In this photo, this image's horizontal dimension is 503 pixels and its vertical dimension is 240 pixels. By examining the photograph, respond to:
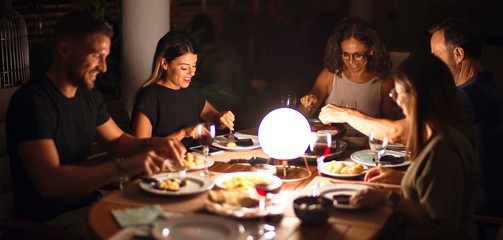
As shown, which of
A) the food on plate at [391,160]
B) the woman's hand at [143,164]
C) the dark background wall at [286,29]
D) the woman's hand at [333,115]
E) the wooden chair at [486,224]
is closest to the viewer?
the woman's hand at [143,164]

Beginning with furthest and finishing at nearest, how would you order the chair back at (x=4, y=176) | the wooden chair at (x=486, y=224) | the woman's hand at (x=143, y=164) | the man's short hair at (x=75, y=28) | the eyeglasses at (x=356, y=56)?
the eyeglasses at (x=356, y=56), the chair back at (x=4, y=176), the wooden chair at (x=486, y=224), the man's short hair at (x=75, y=28), the woman's hand at (x=143, y=164)

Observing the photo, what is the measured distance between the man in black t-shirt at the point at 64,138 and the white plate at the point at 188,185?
9 cm

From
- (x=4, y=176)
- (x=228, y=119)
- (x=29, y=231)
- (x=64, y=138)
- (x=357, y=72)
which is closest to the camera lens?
(x=29, y=231)

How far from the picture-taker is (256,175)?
2.84m

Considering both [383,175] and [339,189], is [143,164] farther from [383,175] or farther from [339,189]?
[383,175]

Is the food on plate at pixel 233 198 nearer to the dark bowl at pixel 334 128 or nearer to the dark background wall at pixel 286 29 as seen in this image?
the dark bowl at pixel 334 128

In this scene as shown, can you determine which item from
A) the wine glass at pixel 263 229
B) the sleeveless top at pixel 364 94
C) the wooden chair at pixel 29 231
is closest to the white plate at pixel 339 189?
the wine glass at pixel 263 229

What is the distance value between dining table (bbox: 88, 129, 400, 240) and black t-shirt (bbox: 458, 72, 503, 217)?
0.64 metres

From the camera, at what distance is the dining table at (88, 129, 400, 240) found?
228cm

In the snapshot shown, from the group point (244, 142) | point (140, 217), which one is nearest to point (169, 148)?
point (140, 217)

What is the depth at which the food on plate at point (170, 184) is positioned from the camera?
8.72 ft

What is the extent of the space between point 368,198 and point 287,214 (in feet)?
1.02

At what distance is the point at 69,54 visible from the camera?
9.34 ft

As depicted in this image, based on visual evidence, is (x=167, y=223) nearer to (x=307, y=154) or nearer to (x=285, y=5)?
(x=307, y=154)
